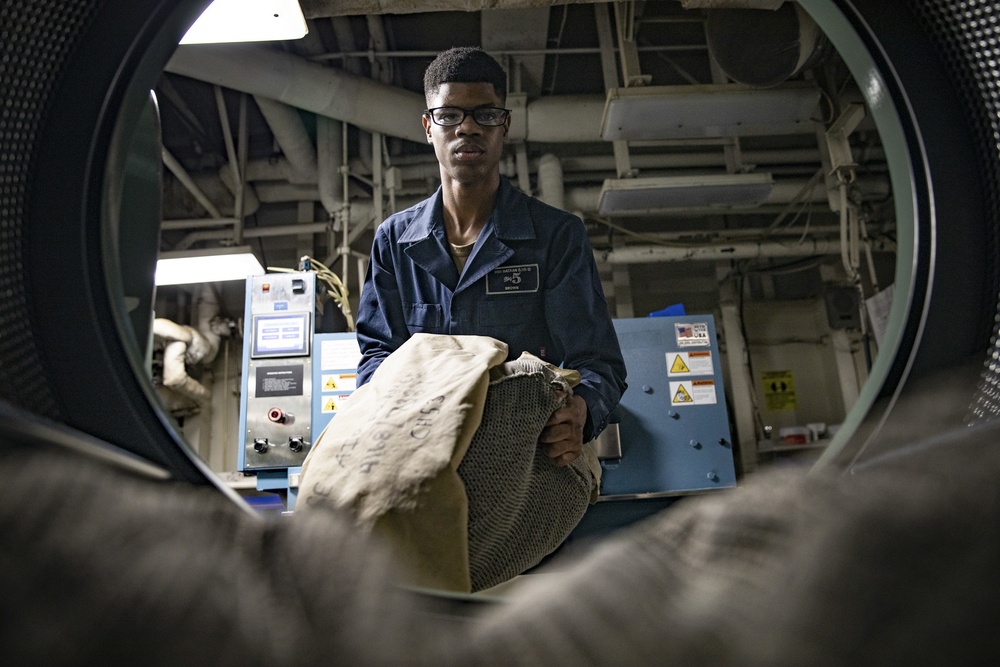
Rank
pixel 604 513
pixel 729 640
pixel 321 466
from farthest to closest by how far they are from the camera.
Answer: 1. pixel 604 513
2. pixel 321 466
3. pixel 729 640

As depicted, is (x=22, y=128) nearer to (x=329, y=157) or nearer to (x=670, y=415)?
(x=670, y=415)

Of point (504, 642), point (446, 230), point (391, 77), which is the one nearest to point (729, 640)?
point (504, 642)

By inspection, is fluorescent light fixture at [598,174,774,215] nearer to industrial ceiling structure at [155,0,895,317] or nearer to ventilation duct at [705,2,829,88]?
industrial ceiling structure at [155,0,895,317]

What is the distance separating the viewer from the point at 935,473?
1.30ft

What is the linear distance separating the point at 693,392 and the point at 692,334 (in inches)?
11.1

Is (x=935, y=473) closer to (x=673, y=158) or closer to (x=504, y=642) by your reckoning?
(x=504, y=642)

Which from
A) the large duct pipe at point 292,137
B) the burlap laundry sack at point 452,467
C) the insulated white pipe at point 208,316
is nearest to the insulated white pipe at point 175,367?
the insulated white pipe at point 208,316

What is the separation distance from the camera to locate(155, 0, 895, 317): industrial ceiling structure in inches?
128

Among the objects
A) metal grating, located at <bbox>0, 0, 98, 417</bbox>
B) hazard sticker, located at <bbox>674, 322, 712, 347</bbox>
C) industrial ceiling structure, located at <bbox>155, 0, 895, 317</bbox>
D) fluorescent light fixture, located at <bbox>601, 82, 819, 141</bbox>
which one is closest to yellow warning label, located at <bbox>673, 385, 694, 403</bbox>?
hazard sticker, located at <bbox>674, 322, 712, 347</bbox>

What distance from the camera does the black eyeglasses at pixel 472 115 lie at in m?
1.44

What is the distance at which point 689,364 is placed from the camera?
3.50m

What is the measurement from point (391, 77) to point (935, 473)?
420 centimetres

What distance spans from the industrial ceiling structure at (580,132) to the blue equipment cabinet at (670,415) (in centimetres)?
75

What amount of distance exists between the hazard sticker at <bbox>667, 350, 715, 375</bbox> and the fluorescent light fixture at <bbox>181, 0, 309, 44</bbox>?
7.04 ft
